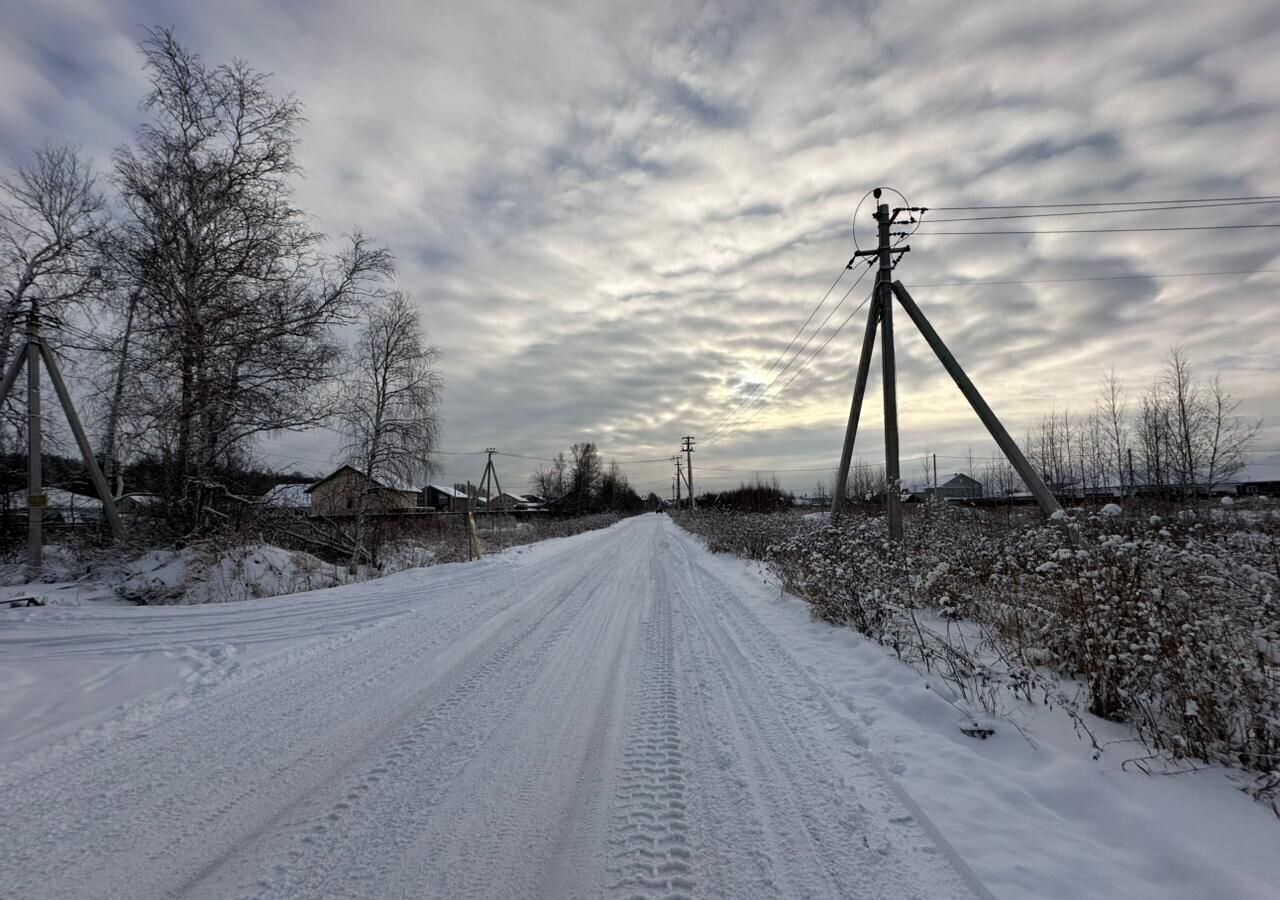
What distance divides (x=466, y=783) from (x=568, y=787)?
0.57 meters

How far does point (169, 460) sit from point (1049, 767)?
16.6m

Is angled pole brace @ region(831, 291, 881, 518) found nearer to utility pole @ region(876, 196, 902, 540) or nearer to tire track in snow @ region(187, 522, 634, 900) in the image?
utility pole @ region(876, 196, 902, 540)

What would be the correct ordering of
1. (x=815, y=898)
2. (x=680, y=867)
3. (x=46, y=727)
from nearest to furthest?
(x=815, y=898) → (x=680, y=867) → (x=46, y=727)

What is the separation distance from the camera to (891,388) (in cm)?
1030

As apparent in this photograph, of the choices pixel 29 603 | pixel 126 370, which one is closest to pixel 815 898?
pixel 29 603

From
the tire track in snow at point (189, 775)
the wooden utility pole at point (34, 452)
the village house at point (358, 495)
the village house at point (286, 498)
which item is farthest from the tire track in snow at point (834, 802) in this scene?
the wooden utility pole at point (34, 452)

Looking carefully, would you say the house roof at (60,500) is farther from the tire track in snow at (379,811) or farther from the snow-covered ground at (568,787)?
the tire track in snow at (379,811)

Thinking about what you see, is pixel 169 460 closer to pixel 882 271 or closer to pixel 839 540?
pixel 839 540

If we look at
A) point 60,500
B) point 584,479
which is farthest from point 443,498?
point 60,500

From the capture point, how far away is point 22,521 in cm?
1529

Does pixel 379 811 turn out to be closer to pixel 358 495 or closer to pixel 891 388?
pixel 891 388

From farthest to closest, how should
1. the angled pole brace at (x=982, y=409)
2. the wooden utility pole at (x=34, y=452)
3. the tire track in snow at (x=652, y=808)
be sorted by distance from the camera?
the wooden utility pole at (x=34, y=452)
the angled pole brace at (x=982, y=409)
the tire track in snow at (x=652, y=808)

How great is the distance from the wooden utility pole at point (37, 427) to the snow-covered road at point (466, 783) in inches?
380

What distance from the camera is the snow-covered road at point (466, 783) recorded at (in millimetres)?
2258
